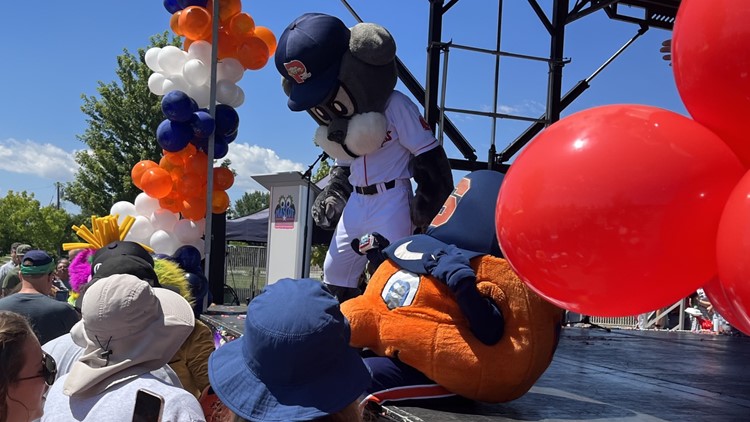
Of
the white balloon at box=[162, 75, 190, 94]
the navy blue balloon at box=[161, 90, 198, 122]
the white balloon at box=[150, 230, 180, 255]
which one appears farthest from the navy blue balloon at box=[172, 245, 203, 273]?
the white balloon at box=[162, 75, 190, 94]

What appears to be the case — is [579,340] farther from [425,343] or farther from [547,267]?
[547,267]

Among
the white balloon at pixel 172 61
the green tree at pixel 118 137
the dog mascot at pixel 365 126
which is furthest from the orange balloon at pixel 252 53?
the green tree at pixel 118 137

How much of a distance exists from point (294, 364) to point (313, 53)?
9.80 feet

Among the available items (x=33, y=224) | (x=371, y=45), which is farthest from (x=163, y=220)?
(x=33, y=224)

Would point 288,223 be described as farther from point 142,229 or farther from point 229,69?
point 229,69

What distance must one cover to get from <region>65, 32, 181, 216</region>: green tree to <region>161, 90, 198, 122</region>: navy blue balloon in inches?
495

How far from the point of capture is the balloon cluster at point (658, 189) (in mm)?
1272

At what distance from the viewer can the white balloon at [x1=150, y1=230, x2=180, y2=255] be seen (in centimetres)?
644

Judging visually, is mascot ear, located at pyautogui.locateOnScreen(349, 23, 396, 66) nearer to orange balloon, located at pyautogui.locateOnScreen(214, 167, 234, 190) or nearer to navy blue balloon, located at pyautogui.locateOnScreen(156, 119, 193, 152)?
navy blue balloon, located at pyautogui.locateOnScreen(156, 119, 193, 152)

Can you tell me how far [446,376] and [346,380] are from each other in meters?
1.25

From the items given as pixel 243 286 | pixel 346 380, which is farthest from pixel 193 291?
pixel 243 286

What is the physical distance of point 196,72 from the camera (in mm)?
6516

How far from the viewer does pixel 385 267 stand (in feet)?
9.15

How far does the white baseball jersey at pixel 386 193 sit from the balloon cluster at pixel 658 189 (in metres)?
2.62
